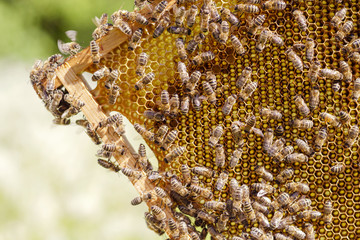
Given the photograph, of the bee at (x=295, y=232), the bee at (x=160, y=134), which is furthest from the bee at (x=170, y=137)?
the bee at (x=295, y=232)

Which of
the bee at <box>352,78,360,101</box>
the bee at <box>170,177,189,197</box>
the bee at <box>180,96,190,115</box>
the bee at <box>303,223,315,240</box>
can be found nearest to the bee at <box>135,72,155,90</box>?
the bee at <box>180,96,190,115</box>

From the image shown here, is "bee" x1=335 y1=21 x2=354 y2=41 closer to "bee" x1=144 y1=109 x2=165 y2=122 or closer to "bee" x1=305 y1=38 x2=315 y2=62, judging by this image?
"bee" x1=305 y1=38 x2=315 y2=62

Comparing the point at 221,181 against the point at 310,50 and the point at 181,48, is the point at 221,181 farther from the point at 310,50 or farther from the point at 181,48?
the point at 310,50

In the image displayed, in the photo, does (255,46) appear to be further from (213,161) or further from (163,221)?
(163,221)

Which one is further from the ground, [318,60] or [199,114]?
[199,114]

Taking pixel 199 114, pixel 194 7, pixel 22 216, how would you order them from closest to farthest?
pixel 194 7, pixel 199 114, pixel 22 216

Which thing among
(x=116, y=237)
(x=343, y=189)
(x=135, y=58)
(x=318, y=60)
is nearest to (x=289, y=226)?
(x=343, y=189)
